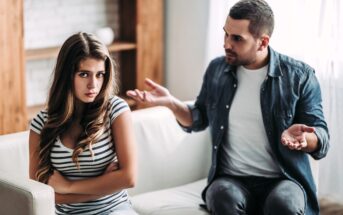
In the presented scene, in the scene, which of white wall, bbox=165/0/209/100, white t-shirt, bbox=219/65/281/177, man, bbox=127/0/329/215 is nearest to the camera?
man, bbox=127/0/329/215

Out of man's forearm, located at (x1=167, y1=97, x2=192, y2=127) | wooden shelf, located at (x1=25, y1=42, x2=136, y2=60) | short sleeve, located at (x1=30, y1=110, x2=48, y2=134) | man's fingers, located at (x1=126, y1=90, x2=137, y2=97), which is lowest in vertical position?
man's forearm, located at (x1=167, y1=97, x2=192, y2=127)

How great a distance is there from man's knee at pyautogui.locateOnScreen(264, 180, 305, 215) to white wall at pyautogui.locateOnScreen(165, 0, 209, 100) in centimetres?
148

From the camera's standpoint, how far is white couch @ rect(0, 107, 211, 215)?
301 centimetres

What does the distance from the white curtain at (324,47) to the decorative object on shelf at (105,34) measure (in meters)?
0.98

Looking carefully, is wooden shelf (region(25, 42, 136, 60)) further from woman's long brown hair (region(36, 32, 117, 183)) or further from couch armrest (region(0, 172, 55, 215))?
couch armrest (region(0, 172, 55, 215))

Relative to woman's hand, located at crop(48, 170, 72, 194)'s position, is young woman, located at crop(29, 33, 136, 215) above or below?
above

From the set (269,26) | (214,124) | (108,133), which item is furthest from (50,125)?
(269,26)

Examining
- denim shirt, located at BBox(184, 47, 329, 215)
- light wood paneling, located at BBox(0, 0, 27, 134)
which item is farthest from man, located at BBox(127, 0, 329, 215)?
light wood paneling, located at BBox(0, 0, 27, 134)

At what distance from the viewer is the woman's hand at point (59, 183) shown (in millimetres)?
2600

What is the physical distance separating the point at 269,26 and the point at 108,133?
2.66 feet

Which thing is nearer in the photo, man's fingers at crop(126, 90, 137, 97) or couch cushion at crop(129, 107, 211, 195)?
man's fingers at crop(126, 90, 137, 97)

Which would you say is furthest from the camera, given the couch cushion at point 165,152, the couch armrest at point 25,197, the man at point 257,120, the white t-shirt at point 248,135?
the couch cushion at point 165,152

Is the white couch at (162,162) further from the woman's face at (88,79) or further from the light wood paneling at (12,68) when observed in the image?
the light wood paneling at (12,68)

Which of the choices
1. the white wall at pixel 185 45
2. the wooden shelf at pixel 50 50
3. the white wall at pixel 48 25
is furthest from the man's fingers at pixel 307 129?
the white wall at pixel 48 25
